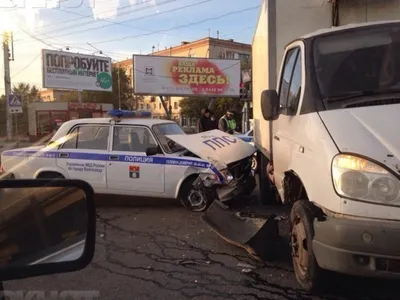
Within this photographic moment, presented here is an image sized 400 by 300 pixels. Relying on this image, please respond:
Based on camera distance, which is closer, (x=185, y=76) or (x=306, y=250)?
(x=306, y=250)

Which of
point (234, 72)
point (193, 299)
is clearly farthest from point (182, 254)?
point (234, 72)

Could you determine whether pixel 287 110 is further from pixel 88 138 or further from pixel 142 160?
pixel 88 138

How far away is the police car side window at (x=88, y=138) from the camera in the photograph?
25.9 feet

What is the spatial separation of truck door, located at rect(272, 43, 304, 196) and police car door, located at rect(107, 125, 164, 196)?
2545 mm

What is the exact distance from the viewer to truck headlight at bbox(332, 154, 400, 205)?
10.0ft

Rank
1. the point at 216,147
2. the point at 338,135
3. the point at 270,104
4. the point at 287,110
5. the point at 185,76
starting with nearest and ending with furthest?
the point at 338,135
the point at 287,110
the point at 270,104
the point at 216,147
the point at 185,76

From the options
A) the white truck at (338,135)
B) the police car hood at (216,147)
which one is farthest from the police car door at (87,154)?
the white truck at (338,135)

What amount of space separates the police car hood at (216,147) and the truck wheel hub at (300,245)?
3.26 meters

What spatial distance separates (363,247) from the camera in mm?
3037

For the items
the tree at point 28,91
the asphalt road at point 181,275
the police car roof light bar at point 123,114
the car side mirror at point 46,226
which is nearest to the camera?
the car side mirror at point 46,226

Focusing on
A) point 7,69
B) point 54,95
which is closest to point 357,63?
point 7,69

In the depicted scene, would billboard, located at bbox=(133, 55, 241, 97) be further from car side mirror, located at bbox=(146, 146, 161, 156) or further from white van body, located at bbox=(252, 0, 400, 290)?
white van body, located at bbox=(252, 0, 400, 290)

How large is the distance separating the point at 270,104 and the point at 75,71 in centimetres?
3653

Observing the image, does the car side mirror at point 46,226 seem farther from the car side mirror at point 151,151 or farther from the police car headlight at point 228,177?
the car side mirror at point 151,151
